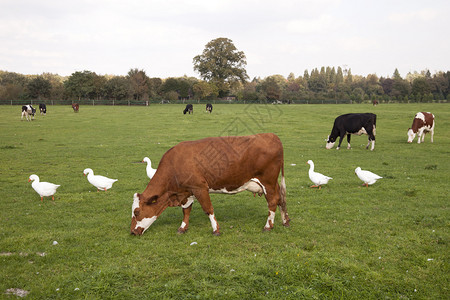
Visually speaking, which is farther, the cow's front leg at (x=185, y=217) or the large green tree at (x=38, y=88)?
the large green tree at (x=38, y=88)

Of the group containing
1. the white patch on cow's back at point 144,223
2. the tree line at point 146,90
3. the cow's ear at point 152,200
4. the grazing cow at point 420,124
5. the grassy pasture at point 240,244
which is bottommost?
the grassy pasture at point 240,244

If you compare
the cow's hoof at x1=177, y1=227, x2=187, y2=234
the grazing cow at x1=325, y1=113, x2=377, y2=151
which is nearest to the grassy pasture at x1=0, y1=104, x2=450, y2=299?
the cow's hoof at x1=177, y1=227, x2=187, y2=234

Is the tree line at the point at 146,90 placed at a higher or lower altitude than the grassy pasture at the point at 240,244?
higher

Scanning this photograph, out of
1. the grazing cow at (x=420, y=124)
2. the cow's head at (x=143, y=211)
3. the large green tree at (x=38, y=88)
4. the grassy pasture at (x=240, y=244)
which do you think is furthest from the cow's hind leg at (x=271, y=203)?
the large green tree at (x=38, y=88)

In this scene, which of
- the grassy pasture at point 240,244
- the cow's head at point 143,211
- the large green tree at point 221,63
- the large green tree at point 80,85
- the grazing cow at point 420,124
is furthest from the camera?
the large green tree at point 221,63

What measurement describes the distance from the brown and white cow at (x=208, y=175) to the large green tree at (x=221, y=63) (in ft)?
312

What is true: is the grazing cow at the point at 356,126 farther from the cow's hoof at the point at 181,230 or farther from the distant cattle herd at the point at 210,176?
the cow's hoof at the point at 181,230

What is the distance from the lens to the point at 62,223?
873 cm

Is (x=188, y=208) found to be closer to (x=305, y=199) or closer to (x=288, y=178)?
(x=305, y=199)

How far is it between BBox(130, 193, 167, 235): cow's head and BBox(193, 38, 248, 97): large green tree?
95497 millimetres

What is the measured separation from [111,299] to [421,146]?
926 inches

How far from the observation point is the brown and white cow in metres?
7.96

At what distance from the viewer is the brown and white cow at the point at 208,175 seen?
7.96 metres

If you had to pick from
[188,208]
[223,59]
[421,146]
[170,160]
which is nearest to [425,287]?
[188,208]
